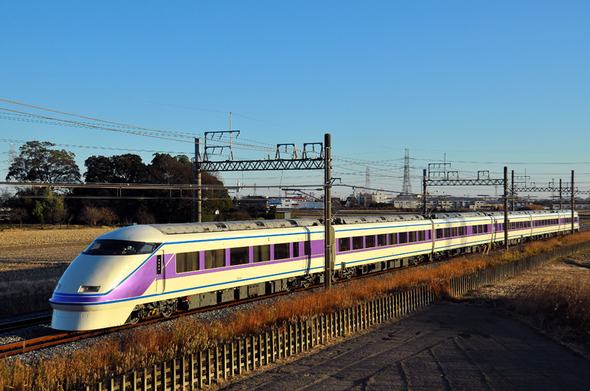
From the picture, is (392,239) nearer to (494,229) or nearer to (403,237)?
(403,237)

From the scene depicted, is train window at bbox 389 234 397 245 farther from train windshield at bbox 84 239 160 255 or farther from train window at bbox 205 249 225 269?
train windshield at bbox 84 239 160 255

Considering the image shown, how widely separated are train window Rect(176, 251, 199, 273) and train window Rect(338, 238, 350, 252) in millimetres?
9060

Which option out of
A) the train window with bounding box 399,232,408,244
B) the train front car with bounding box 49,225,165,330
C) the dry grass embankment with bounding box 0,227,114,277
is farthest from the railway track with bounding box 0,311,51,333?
the train window with bounding box 399,232,408,244

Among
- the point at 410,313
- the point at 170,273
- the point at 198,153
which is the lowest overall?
the point at 410,313

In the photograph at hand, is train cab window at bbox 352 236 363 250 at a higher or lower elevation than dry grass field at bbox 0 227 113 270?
higher

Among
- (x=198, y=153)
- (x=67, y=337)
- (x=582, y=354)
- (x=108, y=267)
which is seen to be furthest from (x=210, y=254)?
(x=198, y=153)

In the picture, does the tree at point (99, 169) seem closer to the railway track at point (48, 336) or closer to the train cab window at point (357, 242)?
the train cab window at point (357, 242)

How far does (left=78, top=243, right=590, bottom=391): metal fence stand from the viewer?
846 cm

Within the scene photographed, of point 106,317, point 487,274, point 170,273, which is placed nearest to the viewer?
point 106,317

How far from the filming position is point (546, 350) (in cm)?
1204

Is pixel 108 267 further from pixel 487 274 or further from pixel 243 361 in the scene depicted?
pixel 487 274

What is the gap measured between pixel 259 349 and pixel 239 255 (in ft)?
A: 24.0

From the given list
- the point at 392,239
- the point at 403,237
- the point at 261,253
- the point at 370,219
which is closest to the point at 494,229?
the point at 403,237

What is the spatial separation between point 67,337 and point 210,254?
5173 mm
